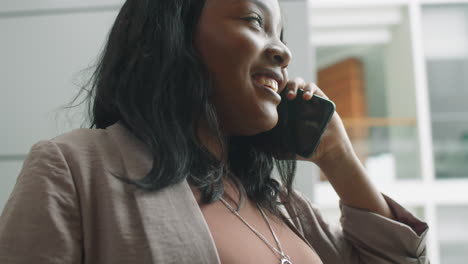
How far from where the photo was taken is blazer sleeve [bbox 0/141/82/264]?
0.90m

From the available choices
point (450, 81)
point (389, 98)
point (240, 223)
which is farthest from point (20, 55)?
point (450, 81)

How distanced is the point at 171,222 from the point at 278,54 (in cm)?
54

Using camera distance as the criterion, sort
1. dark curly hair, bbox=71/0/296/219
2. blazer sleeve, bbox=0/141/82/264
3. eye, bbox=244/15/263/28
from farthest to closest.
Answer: eye, bbox=244/15/263/28 < dark curly hair, bbox=71/0/296/219 < blazer sleeve, bbox=0/141/82/264

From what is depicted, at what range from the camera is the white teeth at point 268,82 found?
1.28 m

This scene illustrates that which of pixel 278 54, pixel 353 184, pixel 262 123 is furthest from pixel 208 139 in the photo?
pixel 353 184

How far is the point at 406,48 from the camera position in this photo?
500 cm

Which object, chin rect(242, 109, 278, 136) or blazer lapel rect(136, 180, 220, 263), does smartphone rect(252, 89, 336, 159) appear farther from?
blazer lapel rect(136, 180, 220, 263)

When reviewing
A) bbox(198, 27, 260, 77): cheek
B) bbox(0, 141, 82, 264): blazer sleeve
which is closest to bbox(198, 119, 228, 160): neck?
bbox(198, 27, 260, 77): cheek

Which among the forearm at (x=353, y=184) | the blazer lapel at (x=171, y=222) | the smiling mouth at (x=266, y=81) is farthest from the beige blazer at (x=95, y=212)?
the forearm at (x=353, y=184)

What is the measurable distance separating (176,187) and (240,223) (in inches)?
8.7

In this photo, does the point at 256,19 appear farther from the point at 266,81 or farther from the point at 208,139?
the point at 208,139

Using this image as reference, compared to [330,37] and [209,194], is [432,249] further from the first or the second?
[209,194]

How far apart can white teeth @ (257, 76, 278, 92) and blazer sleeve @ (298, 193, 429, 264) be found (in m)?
0.45

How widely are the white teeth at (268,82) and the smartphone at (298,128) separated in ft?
0.77
